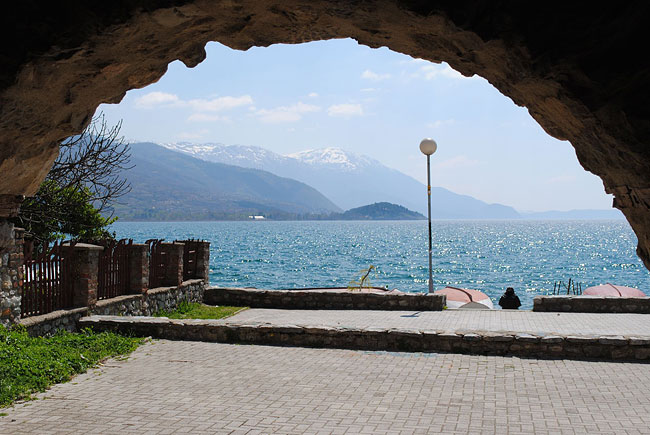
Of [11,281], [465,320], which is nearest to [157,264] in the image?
[11,281]

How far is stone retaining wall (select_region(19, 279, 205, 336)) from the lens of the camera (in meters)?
10.8

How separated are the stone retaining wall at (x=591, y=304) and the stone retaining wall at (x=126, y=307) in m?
10.3

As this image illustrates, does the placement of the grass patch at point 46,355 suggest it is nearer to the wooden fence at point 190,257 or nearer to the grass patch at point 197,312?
the grass patch at point 197,312

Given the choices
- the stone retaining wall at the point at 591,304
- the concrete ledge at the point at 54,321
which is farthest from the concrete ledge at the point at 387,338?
the stone retaining wall at the point at 591,304

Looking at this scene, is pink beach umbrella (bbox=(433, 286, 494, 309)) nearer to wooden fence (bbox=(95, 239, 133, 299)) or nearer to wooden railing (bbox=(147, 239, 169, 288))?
wooden railing (bbox=(147, 239, 169, 288))

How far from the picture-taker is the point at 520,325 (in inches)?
540

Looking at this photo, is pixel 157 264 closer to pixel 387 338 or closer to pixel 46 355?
pixel 46 355

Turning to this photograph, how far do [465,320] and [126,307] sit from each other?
28.4 feet

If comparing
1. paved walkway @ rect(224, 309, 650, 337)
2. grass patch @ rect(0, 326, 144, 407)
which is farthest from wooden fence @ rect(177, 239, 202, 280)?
grass patch @ rect(0, 326, 144, 407)

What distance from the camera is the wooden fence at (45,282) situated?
10797mm

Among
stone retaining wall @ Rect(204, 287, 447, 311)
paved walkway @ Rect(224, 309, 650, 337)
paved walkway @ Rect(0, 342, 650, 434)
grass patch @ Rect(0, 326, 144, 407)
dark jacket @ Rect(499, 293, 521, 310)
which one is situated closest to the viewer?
paved walkway @ Rect(0, 342, 650, 434)

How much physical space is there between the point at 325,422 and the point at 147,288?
8.90 meters

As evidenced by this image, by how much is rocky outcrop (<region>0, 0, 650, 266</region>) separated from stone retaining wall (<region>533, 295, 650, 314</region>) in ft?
44.4

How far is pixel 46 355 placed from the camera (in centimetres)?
928
